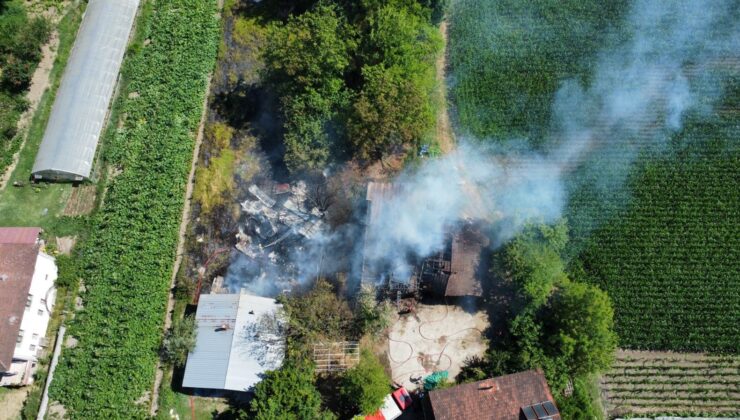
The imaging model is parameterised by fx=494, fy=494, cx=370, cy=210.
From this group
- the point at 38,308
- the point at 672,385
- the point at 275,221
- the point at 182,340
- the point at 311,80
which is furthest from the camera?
the point at 311,80

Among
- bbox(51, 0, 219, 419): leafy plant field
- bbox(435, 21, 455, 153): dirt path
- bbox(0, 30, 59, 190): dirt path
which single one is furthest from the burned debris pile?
bbox(0, 30, 59, 190): dirt path

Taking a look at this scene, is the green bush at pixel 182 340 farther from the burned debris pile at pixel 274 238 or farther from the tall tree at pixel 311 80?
the tall tree at pixel 311 80

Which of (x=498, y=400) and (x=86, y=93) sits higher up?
(x=86, y=93)

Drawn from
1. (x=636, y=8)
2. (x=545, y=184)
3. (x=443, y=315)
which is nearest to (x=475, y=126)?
(x=545, y=184)

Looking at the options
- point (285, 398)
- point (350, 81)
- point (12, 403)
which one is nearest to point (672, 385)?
point (285, 398)

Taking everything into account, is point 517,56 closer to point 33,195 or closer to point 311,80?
point 311,80

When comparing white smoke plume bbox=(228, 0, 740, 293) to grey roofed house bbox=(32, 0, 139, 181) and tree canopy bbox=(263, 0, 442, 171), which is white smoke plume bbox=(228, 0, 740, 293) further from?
grey roofed house bbox=(32, 0, 139, 181)

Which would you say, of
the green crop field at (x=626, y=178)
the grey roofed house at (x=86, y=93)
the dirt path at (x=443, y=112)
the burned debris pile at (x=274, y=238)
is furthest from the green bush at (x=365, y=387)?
the grey roofed house at (x=86, y=93)

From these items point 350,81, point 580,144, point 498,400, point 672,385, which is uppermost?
point 350,81
